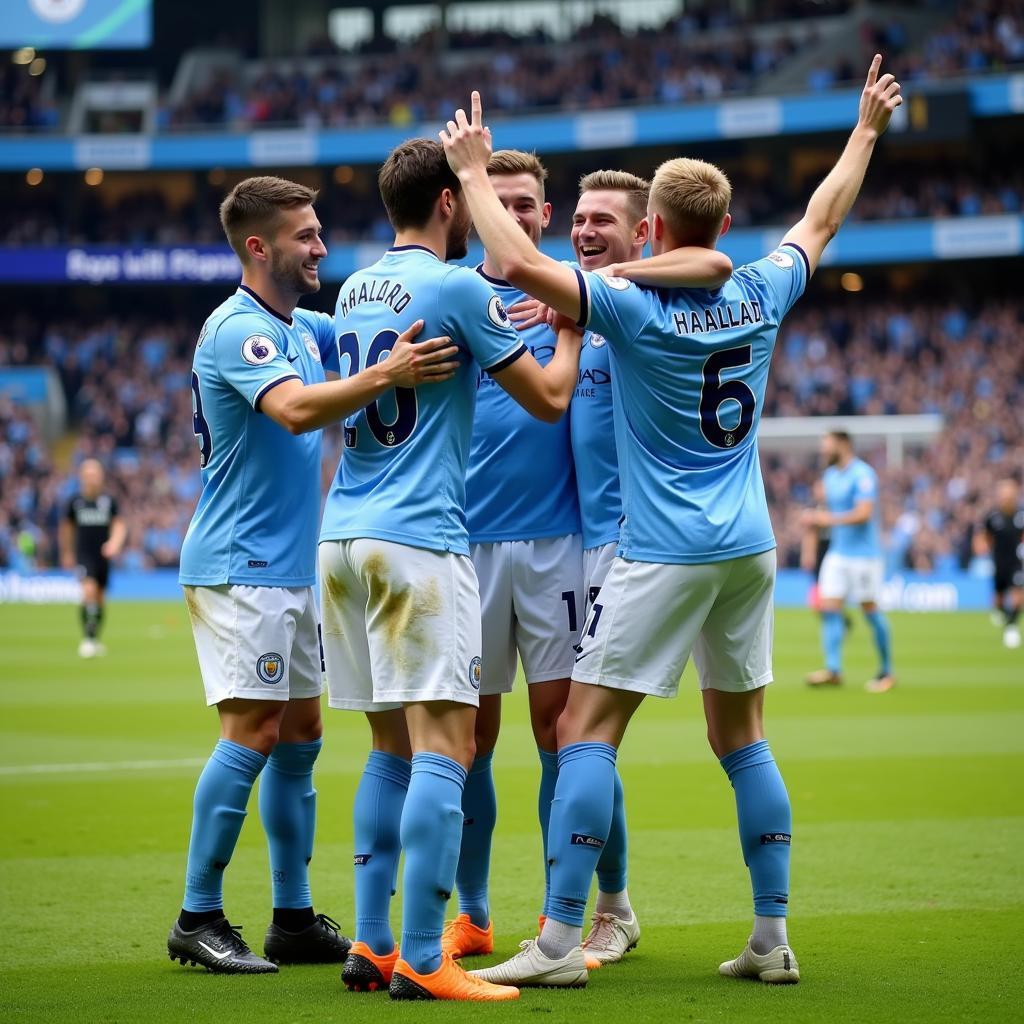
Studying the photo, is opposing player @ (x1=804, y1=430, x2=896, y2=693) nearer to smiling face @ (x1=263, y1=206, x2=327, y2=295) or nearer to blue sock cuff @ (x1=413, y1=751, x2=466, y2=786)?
smiling face @ (x1=263, y1=206, x2=327, y2=295)

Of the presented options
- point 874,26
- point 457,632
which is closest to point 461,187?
point 457,632

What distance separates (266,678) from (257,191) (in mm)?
1689

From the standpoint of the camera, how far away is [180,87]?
4803cm

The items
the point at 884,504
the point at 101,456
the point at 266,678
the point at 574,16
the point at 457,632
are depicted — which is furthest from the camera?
the point at 574,16

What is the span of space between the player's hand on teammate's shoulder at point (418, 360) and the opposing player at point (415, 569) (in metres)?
0.08

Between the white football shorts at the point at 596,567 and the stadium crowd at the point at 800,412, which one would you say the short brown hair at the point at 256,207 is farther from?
the stadium crowd at the point at 800,412

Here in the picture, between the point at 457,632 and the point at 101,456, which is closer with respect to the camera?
the point at 457,632

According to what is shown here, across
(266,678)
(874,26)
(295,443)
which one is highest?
(874,26)

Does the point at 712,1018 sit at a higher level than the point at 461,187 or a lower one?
lower

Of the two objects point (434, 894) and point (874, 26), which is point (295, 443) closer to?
point (434, 894)

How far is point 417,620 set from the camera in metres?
4.56

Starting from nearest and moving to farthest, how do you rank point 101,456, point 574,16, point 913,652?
1. point 913,652
2. point 101,456
3. point 574,16

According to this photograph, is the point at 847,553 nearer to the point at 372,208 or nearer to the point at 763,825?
the point at 763,825

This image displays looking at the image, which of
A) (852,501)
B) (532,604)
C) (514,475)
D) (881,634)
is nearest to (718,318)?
(514,475)
